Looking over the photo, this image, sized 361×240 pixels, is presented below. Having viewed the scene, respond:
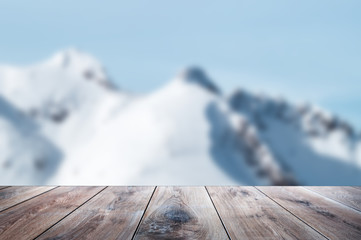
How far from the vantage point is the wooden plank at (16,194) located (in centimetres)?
93

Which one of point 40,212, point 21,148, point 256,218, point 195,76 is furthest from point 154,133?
point 256,218

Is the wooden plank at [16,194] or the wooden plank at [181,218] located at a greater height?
the wooden plank at [16,194]

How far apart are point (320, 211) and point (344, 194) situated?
1.10 feet

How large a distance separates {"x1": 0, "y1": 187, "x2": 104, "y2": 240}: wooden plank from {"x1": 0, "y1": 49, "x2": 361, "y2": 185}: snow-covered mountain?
2.90 meters

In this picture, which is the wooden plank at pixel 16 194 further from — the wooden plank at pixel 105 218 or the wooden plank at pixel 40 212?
the wooden plank at pixel 105 218

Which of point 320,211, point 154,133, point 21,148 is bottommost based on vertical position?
point 320,211

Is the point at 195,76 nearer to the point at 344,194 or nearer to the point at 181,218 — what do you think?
the point at 344,194

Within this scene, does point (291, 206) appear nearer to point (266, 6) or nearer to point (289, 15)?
point (266, 6)

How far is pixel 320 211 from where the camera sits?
86cm

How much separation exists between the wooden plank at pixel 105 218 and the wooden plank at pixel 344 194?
660 millimetres

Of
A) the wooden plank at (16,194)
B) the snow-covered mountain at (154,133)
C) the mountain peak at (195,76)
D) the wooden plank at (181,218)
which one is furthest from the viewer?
the snow-covered mountain at (154,133)

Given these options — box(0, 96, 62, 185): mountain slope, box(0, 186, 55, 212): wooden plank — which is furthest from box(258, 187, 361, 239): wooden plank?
box(0, 96, 62, 185): mountain slope

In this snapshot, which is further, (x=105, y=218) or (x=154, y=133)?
(x=154, y=133)

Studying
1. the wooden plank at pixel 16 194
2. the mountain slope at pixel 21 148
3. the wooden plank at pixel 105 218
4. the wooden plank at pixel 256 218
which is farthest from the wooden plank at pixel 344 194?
the mountain slope at pixel 21 148
